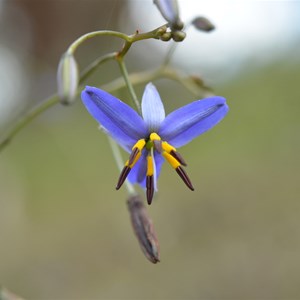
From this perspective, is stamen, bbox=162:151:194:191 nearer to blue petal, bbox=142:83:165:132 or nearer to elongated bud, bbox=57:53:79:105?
blue petal, bbox=142:83:165:132

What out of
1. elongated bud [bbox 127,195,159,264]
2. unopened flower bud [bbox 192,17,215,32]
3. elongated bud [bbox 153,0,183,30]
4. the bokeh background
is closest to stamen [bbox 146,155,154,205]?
elongated bud [bbox 127,195,159,264]

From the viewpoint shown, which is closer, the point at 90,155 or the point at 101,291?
the point at 101,291

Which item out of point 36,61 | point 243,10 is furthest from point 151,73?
point 36,61

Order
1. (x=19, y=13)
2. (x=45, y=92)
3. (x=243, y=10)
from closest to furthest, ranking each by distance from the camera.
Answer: (x=243, y=10), (x=45, y=92), (x=19, y=13)

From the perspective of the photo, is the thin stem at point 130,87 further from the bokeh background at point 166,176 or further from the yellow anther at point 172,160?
the bokeh background at point 166,176

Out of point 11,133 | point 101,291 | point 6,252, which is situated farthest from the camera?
point 6,252

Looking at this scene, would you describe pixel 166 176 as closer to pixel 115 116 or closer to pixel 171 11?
pixel 115 116

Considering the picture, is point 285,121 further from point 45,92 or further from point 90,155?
point 45,92
